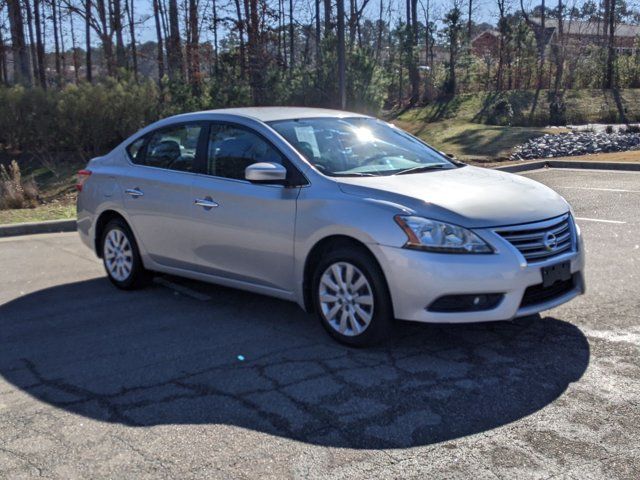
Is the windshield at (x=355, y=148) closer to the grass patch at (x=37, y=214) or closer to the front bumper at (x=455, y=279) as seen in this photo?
the front bumper at (x=455, y=279)

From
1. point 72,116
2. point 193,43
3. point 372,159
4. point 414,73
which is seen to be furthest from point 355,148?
point 414,73

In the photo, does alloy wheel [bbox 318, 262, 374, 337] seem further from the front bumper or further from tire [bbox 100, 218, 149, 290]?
tire [bbox 100, 218, 149, 290]

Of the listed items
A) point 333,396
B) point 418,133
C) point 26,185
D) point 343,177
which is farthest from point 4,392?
point 418,133

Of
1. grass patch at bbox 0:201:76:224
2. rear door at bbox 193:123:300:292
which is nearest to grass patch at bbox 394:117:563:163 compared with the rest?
grass patch at bbox 0:201:76:224

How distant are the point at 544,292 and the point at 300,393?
1.84m

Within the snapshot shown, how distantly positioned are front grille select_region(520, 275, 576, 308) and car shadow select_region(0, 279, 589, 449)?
0.34 m

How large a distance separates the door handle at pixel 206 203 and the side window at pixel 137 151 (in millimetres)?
1137

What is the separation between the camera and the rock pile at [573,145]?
18719 mm

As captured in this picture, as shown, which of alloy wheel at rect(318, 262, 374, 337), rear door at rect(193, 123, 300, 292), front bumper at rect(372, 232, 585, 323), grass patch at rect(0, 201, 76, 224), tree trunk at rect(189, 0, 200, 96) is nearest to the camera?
front bumper at rect(372, 232, 585, 323)

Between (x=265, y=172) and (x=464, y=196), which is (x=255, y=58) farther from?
(x=464, y=196)

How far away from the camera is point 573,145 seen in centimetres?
1958

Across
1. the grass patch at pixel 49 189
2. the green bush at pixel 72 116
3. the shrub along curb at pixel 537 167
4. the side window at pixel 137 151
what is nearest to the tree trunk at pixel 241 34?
the green bush at pixel 72 116

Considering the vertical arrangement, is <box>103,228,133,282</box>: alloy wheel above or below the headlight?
below

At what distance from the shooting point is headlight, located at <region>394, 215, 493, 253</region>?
4.91 meters
